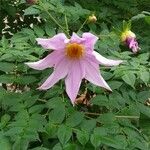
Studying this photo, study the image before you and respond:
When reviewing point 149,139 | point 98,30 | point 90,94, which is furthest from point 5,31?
point 149,139

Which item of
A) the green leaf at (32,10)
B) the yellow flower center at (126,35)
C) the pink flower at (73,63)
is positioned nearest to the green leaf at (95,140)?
the pink flower at (73,63)

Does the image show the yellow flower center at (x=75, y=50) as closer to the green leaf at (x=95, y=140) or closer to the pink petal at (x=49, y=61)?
the pink petal at (x=49, y=61)

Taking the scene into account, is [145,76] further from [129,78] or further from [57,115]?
[57,115]

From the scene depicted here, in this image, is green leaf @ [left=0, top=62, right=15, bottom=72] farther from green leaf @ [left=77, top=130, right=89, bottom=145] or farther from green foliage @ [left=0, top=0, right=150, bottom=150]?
green leaf @ [left=77, top=130, right=89, bottom=145]

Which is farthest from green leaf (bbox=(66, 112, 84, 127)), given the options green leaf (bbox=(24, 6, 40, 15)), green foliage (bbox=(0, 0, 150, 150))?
green leaf (bbox=(24, 6, 40, 15))

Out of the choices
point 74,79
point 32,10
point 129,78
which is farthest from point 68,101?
point 32,10
